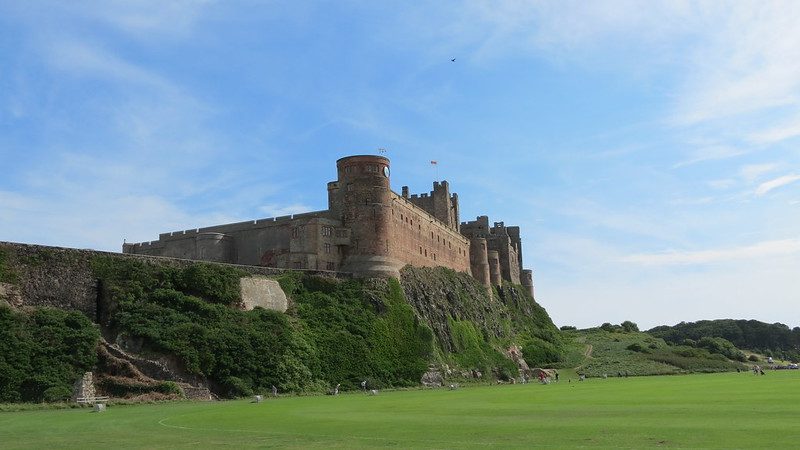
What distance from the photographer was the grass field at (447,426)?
585 inches

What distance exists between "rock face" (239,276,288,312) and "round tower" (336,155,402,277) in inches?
350

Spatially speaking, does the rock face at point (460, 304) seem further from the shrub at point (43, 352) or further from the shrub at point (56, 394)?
the shrub at point (56, 394)

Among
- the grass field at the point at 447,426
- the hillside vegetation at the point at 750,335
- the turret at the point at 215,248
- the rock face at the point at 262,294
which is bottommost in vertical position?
the grass field at the point at 447,426


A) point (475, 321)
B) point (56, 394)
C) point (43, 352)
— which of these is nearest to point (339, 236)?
point (475, 321)

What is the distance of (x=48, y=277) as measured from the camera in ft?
127

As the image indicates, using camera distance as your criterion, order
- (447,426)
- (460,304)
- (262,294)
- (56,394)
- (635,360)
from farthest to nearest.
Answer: (635,360), (460,304), (262,294), (56,394), (447,426)

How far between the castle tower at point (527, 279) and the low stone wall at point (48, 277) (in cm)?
7371

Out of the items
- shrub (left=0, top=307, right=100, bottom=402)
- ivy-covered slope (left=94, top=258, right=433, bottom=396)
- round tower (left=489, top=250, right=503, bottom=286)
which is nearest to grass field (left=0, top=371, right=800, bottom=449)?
shrub (left=0, top=307, right=100, bottom=402)

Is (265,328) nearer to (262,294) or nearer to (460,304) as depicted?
A: (262,294)

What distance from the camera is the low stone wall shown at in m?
37.0

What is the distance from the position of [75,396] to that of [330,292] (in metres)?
23.2

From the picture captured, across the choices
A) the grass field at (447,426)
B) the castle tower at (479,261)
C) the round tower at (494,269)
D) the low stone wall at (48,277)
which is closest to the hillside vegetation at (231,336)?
the low stone wall at (48,277)

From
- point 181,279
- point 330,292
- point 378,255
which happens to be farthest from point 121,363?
point 378,255

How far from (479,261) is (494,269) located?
6297 millimetres
